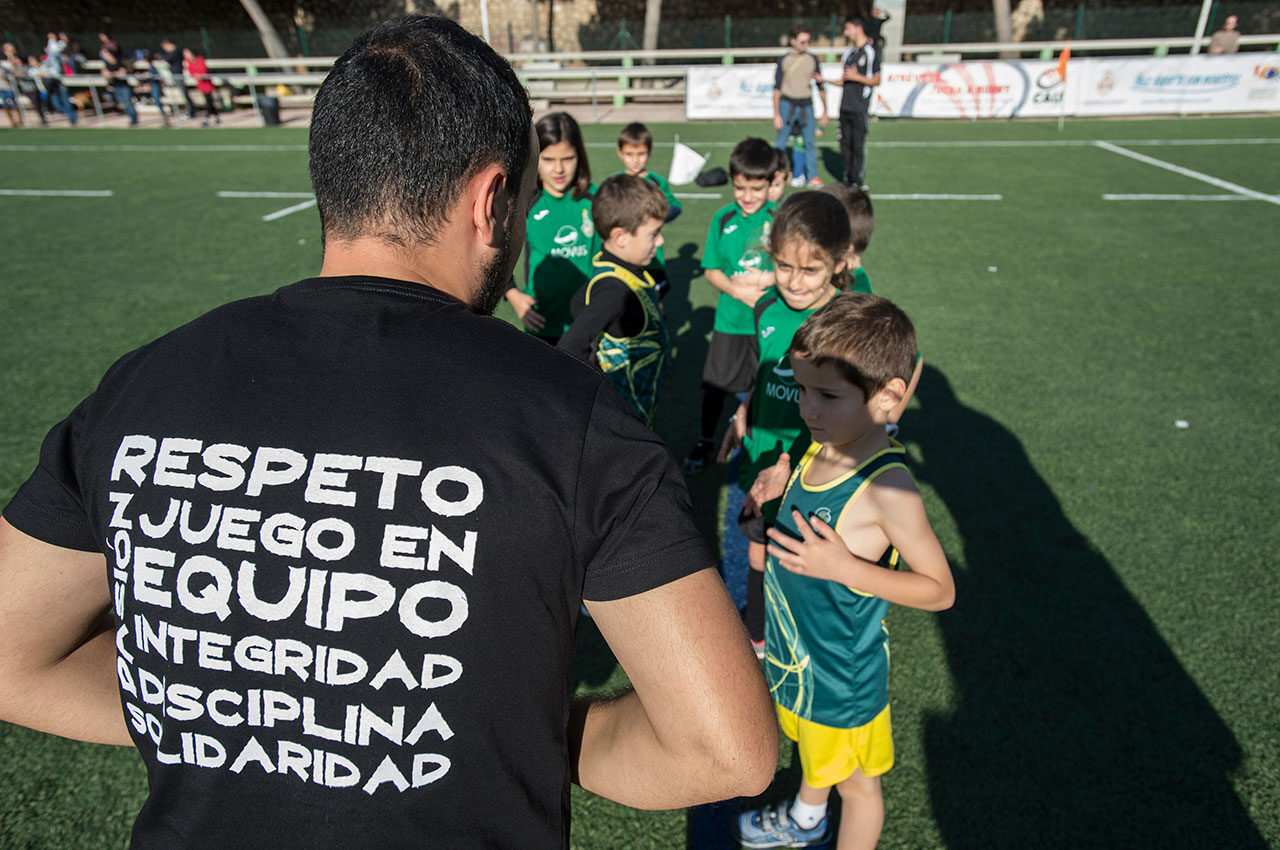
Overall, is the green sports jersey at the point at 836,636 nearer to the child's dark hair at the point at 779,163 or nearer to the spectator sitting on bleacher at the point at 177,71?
the child's dark hair at the point at 779,163

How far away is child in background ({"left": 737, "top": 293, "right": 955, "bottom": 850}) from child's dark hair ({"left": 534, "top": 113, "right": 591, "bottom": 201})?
2572 millimetres

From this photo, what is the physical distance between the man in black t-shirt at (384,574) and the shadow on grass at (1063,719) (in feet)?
6.56

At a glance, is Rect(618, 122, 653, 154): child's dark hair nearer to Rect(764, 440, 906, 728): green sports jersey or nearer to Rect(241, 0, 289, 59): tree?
Rect(764, 440, 906, 728): green sports jersey

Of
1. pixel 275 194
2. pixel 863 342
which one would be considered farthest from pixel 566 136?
pixel 275 194

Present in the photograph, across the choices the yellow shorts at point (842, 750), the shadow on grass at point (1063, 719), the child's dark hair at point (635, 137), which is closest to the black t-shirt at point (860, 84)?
the child's dark hair at point (635, 137)

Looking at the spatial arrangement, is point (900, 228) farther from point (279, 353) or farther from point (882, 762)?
point (279, 353)

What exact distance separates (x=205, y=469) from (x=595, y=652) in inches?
98.8

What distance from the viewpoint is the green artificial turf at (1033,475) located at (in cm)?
258

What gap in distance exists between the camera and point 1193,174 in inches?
455

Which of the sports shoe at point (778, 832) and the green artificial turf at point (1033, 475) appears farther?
the green artificial turf at point (1033, 475)

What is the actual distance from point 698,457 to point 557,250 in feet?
4.91

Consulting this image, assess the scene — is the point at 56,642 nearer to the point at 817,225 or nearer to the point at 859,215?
the point at 817,225

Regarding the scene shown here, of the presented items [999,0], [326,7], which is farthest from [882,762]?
[326,7]

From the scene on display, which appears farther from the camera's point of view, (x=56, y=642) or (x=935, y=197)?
(x=935, y=197)
